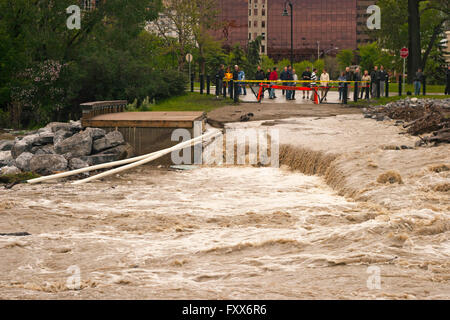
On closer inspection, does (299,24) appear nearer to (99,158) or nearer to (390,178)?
(99,158)

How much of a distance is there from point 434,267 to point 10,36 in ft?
84.7

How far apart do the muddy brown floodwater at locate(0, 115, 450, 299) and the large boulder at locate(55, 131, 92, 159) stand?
1.91m

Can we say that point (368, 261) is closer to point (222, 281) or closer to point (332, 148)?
point (222, 281)

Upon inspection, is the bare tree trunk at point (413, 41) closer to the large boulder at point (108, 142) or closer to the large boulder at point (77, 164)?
the large boulder at point (108, 142)

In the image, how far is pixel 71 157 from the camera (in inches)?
659

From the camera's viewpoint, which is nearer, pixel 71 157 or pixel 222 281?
pixel 222 281

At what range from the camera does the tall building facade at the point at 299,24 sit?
153 metres

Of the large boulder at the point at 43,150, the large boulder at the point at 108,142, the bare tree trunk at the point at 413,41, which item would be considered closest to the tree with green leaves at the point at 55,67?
the large boulder at the point at 43,150

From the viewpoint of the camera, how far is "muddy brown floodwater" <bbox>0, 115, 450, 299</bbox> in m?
7.27

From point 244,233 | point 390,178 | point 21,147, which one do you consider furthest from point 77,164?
point 390,178

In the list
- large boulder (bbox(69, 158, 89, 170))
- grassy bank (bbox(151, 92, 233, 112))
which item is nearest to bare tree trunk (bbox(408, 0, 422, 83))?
grassy bank (bbox(151, 92, 233, 112))

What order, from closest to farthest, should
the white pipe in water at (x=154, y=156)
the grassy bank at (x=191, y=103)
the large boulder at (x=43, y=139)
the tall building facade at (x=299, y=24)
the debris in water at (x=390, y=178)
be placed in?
1. the debris in water at (x=390, y=178)
2. the white pipe in water at (x=154, y=156)
3. the large boulder at (x=43, y=139)
4. the grassy bank at (x=191, y=103)
5. the tall building facade at (x=299, y=24)

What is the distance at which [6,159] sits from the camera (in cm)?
1773
